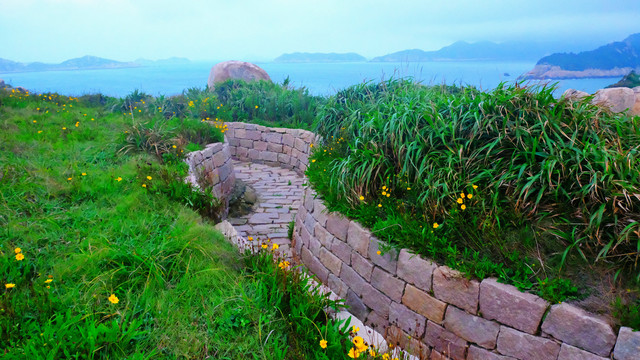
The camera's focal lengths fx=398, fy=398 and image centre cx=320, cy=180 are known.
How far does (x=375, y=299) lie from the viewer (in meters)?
3.72

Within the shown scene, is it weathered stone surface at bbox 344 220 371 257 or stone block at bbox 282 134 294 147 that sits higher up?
weathered stone surface at bbox 344 220 371 257

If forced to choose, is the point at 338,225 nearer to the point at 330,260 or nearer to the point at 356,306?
the point at 330,260

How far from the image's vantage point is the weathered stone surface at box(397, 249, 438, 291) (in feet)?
10.7

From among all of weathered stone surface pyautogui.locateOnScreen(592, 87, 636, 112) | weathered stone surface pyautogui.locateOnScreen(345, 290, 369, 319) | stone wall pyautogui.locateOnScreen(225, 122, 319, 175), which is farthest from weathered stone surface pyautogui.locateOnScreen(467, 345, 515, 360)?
stone wall pyautogui.locateOnScreen(225, 122, 319, 175)

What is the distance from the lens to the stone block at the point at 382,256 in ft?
11.6

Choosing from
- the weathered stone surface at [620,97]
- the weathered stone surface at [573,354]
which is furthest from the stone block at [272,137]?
the weathered stone surface at [573,354]

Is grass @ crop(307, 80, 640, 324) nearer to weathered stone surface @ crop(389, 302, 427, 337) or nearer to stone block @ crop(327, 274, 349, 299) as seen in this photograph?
weathered stone surface @ crop(389, 302, 427, 337)

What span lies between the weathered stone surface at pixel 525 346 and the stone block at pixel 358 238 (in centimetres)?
132

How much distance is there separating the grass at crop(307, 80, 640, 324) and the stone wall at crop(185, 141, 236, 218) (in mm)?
2860

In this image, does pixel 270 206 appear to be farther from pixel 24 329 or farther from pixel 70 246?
pixel 24 329

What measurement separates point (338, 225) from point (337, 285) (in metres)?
0.64

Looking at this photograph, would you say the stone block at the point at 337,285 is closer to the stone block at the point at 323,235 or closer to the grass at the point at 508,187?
the stone block at the point at 323,235

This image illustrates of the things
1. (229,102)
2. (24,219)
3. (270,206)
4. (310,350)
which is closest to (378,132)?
(310,350)

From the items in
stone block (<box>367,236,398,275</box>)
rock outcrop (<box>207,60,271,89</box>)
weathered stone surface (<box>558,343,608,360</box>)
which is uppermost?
rock outcrop (<box>207,60,271,89</box>)
